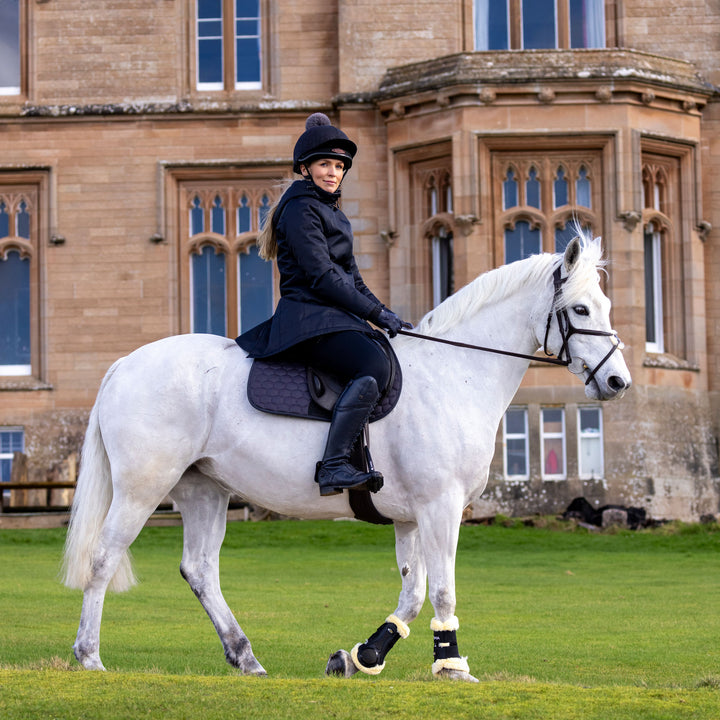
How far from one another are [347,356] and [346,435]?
0.54m

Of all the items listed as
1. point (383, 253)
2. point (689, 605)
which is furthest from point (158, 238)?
point (689, 605)

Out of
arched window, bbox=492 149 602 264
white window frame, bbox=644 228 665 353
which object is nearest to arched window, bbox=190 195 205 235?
arched window, bbox=492 149 602 264

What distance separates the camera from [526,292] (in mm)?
9906

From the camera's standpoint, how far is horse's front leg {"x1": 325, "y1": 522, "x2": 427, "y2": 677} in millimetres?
9359

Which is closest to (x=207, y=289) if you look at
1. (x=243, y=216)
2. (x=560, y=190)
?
(x=243, y=216)

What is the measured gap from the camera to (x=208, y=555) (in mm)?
9883

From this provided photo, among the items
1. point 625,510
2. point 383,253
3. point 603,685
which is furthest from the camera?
point 383,253

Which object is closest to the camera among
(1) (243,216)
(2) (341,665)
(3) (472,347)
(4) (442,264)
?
(2) (341,665)

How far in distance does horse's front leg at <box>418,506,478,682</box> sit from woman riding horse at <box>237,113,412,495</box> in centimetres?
45

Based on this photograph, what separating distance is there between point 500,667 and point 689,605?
5492mm

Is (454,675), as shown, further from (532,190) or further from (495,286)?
(532,190)

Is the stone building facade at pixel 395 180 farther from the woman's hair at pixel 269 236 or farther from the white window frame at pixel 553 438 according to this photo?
the woman's hair at pixel 269 236

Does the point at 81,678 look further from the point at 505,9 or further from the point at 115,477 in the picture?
the point at 505,9

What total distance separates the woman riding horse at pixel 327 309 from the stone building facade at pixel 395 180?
17138mm
